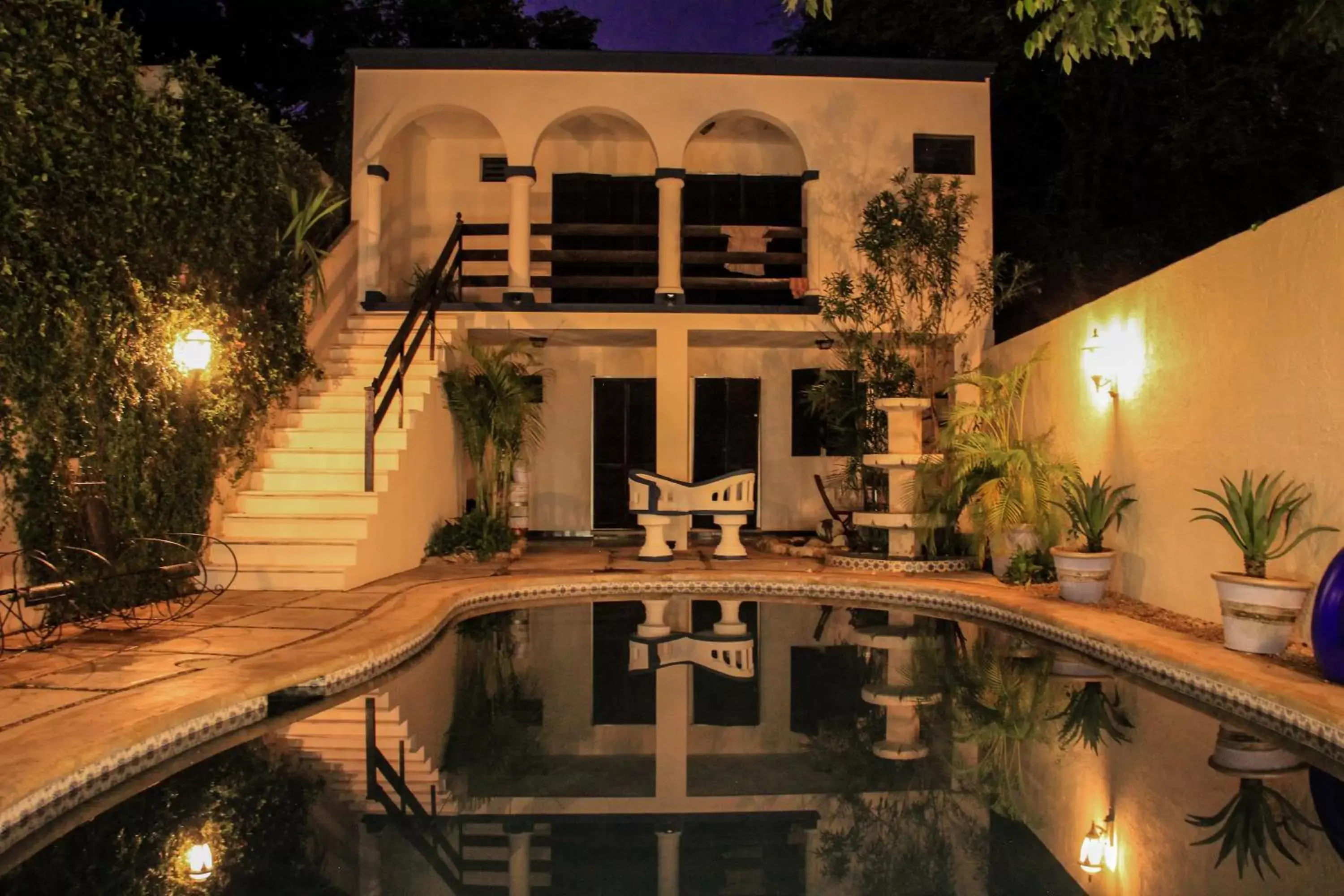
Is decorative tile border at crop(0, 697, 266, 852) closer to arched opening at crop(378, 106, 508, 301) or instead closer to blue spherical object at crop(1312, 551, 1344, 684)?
blue spherical object at crop(1312, 551, 1344, 684)

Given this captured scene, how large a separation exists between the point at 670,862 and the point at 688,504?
6441mm

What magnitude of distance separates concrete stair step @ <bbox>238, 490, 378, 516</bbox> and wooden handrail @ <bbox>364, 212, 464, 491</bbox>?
0.49 feet

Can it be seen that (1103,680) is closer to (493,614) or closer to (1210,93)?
(493,614)

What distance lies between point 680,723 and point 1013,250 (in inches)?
460

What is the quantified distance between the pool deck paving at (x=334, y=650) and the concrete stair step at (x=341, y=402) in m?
1.53

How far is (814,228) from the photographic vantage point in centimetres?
1095

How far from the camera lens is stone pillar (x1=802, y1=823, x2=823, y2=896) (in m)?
3.09

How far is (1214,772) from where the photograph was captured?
4.05 m

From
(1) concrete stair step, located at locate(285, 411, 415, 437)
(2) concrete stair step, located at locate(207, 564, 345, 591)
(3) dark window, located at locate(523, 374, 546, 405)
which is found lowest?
(2) concrete stair step, located at locate(207, 564, 345, 591)

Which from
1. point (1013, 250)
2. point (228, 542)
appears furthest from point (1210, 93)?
point (228, 542)

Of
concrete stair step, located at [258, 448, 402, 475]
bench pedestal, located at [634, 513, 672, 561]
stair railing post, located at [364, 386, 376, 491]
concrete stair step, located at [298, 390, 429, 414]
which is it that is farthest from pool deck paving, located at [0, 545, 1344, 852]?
concrete stair step, located at [298, 390, 429, 414]

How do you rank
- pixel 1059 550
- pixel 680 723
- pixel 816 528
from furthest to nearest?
pixel 816 528 → pixel 1059 550 → pixel 680 723

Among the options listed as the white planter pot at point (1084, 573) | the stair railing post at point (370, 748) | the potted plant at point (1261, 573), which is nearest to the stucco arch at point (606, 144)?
the white planter pot at point (1084, 573)

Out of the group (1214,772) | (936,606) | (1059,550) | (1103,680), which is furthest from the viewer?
(936,606)
